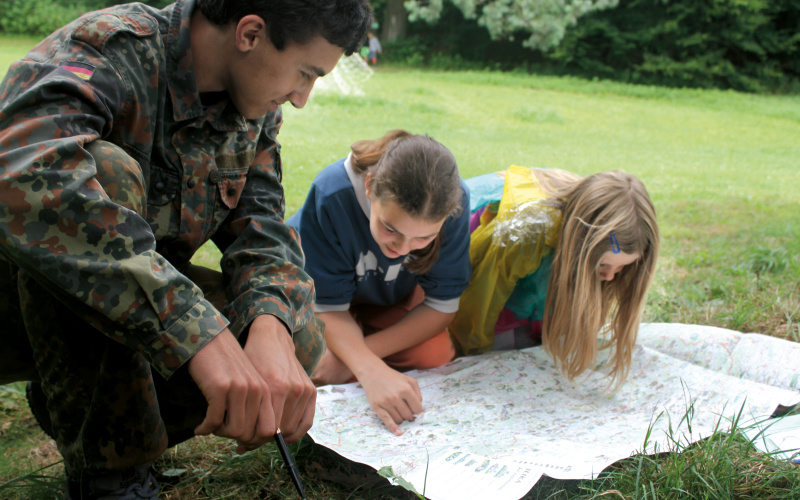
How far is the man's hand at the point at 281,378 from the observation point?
103 cm

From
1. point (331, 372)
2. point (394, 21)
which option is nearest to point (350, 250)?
point (331, 372)

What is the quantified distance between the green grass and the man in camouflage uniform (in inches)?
12.7

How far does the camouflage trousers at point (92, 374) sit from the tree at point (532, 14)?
13036 millimetres

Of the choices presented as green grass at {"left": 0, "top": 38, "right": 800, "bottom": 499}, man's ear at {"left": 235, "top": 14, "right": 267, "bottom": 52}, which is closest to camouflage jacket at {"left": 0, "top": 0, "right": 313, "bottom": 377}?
man's ear at {"left": 235, "top": 14, "right": 267, "bottom": 52}

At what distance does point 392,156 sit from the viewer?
1760 mm

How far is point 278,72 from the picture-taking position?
4.21 ft

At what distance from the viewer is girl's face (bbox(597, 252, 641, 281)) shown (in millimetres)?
1902

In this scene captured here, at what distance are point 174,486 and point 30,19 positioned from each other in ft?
37.0

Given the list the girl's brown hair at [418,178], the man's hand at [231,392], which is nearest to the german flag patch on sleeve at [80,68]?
the man's hand at [231,392]

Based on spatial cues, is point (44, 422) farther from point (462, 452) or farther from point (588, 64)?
point (588, 64)

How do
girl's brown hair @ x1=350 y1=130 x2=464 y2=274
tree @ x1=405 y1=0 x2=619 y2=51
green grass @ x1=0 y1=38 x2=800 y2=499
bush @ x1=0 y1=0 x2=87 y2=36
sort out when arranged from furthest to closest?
tree @ x1=405 y1=0 x2=619 y2=51 → bush @ x1=0 y1=0 x2=87 y2=36 → girl's brown hair @ x1=350 y1=130 x2=464 y2=274 → green grass @ x1=0 y1=38 x2=800 y2=499

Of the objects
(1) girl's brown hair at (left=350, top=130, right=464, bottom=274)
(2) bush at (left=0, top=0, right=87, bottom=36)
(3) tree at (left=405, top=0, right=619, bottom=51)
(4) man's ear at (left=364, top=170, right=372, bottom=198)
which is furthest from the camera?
(3) tree at (left=405, top=0, right=619, bottom=51)

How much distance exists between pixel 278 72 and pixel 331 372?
0.95 metres

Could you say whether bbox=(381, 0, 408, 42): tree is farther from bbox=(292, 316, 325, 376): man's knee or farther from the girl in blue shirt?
bbox=(292, 316, 325, 376): man's knee
